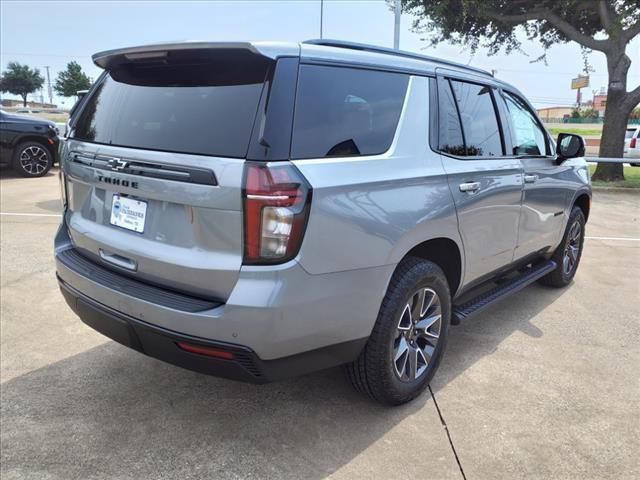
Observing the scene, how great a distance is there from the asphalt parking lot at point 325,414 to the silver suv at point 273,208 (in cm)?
31

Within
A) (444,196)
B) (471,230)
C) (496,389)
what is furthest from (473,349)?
(444,196)

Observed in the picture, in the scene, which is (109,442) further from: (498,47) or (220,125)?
(498,47)

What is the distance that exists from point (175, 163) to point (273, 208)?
51 centimetres

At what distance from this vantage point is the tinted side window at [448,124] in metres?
3.01

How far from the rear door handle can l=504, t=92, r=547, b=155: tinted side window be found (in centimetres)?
87

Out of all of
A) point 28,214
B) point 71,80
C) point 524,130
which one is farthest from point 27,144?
point 71,80

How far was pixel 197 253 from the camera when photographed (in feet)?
7.29

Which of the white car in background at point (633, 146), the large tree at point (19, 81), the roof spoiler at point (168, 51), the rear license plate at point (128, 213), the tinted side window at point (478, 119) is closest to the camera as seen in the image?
the roof spoiler at point (168, 51)

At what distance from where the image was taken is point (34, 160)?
11.4m

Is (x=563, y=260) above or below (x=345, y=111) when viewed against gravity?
below

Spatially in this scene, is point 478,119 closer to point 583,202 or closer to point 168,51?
point 168,51

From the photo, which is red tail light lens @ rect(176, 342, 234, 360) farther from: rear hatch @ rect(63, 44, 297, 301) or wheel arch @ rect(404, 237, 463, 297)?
wheel arch @ rect(404, 237, 463, 297)

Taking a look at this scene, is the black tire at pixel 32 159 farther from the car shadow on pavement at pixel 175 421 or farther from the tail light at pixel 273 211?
the tail light at pixel 273 211

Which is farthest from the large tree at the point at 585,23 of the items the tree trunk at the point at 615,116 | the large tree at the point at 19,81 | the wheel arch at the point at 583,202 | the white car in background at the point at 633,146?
the large tree at the point at 19,81
